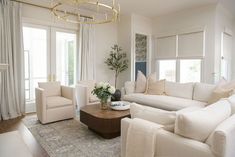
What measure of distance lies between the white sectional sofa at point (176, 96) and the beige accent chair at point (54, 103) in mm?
1483

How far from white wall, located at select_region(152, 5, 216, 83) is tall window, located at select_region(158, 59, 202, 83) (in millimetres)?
291

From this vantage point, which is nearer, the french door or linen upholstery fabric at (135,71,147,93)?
the french door

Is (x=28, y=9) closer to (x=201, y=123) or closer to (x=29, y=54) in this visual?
(x=29, y=54)

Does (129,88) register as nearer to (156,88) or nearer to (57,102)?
(156,88)

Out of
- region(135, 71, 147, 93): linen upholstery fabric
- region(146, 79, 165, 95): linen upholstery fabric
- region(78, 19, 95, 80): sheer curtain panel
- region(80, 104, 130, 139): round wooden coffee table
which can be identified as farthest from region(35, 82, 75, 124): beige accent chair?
region(146, 79, 165, 95): linen upholstery fabric

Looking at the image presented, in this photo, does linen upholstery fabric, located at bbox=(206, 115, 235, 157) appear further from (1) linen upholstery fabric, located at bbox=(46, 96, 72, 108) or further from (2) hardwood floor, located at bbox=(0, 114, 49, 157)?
(1) linen upholstery fabric, located at bbox=(46, 96, 72, 108)

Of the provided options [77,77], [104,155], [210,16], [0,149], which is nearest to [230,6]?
[210,16]

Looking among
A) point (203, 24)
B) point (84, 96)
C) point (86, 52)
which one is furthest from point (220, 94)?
point (86, 52)

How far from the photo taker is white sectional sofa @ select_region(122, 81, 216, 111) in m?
3.54

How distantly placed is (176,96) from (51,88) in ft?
9.87

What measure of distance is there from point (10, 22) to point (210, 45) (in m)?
5.00

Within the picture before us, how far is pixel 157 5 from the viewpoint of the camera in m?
4.77

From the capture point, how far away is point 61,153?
2.32 meters

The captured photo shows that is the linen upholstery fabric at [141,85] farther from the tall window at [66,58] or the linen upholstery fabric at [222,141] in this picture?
the linen upholstery fabric at [222,141]
